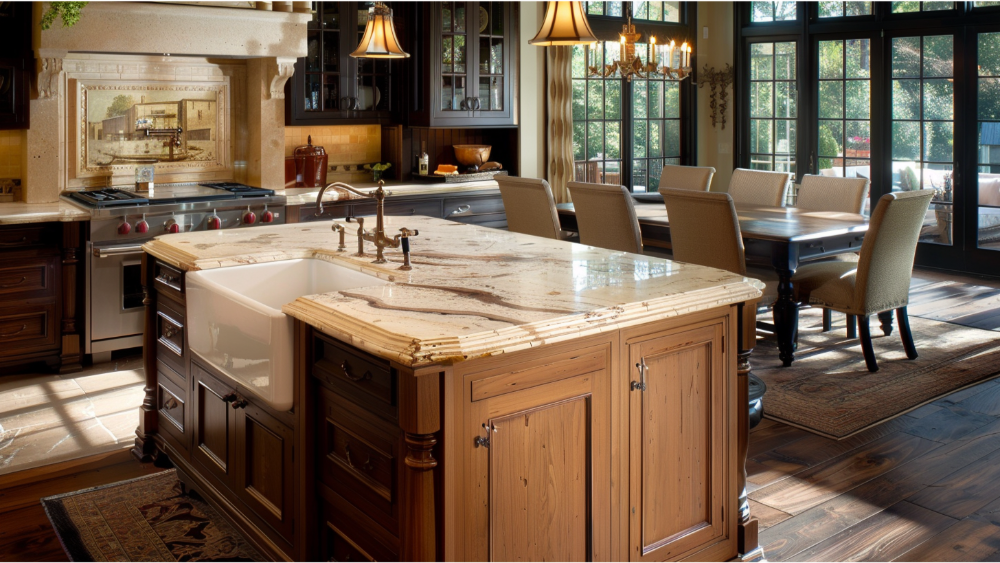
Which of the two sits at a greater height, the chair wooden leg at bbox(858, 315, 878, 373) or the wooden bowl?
the wooden bowl

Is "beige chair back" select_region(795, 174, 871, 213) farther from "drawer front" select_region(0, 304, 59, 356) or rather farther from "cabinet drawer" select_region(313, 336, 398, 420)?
"drawer front" select_region(0, 304, 59, 356)

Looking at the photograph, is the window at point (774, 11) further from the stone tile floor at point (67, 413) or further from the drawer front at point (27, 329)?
the drawer front at point (27, 329)

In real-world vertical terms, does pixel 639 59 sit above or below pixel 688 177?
above

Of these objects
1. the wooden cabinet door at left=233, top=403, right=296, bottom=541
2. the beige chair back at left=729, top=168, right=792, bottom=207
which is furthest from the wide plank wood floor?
the beige chair back at left=729, top=168, right=792, bottom=207

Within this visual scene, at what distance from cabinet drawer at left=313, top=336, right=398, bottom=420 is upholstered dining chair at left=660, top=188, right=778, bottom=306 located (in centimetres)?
267

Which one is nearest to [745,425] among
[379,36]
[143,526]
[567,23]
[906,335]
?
[567,23]

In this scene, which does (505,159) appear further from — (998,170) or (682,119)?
(998,170)

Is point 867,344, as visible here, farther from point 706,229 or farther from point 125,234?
point 125,234

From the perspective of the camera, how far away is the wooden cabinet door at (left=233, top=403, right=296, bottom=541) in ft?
8.57

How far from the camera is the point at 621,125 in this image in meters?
8.11

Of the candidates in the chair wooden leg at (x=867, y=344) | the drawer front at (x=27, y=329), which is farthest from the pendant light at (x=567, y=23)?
the drawer front at (x=27, y=329)

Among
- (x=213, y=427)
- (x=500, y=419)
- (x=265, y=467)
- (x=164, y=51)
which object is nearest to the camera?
(x=500, y=419)

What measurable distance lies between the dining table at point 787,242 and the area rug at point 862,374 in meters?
0.23

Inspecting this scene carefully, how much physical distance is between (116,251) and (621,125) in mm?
4608
